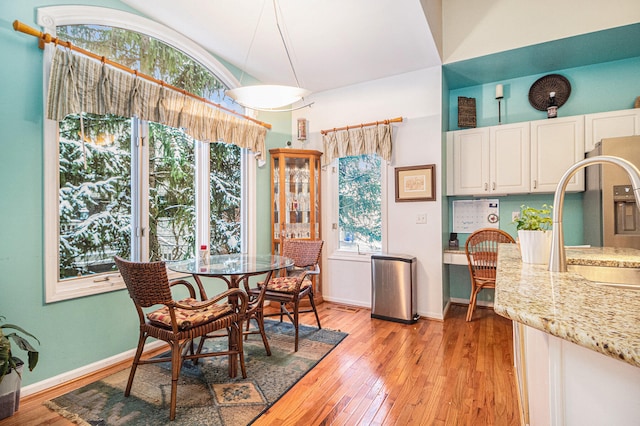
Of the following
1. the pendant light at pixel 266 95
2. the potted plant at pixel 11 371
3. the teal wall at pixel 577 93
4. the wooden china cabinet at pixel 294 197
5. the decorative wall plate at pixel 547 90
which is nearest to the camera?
the potted plant at pixel 11 371

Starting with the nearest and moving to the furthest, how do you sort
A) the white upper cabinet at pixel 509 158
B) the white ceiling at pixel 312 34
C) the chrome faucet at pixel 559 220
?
1. the chrome faucet at pixel 559 220
2. the white ceiling at pixel 312 34
3. the white upper cabinet at pixel 509 158

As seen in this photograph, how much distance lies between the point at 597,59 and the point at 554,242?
353cm

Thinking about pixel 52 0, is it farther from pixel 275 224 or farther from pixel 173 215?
pixel 275 224

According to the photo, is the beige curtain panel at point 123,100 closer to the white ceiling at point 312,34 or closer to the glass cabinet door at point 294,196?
the white ceiling at point 312,34

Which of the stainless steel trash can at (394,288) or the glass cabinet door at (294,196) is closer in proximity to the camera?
the stainless steel trash can at (394,288)

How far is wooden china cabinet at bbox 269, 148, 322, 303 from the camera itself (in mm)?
4020

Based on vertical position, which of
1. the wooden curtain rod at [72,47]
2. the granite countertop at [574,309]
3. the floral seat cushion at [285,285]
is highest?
the wooden curtain rod at [72,47]

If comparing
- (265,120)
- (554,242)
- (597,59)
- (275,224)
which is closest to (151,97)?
(265,120)

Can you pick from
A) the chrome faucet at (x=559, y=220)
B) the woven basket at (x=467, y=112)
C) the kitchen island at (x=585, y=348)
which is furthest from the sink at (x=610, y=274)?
the woven basket at (x=467, y=112)

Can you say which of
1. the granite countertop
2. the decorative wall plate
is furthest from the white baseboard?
the decorative wall plate

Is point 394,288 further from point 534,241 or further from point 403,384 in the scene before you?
point 534,241

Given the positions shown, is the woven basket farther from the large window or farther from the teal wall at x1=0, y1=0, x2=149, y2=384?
the teal wall at x1=0, y1=0, x2=149, y2=384

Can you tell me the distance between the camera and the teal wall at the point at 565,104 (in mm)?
3395

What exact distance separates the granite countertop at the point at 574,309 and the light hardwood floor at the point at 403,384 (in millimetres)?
1164
